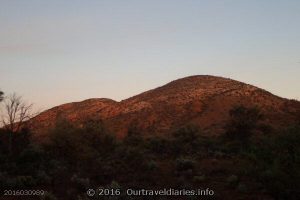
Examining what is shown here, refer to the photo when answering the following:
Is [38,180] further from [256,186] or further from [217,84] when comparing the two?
[217,84]

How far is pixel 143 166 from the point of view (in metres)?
25.7

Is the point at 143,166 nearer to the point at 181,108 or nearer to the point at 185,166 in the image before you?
the point at 185,166

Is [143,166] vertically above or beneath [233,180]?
above

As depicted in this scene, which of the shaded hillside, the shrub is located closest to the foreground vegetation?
the shrub

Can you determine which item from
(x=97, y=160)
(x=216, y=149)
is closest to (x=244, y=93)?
(x=216, y=149)

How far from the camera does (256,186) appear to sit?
19156 mm

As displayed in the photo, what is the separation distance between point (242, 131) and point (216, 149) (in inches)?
163

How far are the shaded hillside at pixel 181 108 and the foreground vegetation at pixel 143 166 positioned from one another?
77.0 feet

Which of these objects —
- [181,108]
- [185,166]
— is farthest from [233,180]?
[181,108]

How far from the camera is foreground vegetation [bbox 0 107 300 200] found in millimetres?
16906

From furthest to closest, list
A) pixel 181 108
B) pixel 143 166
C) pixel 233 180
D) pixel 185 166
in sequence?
1. pixel 181 108
2. pixel 143 166
3. pixel 185 166
4. pixel 233 180

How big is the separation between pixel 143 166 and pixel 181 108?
43657 mm

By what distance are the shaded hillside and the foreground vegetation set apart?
23.5 m

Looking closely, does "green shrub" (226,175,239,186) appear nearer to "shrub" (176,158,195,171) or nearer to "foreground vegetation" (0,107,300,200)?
"foreground vegetation" (0,107,300,200)
